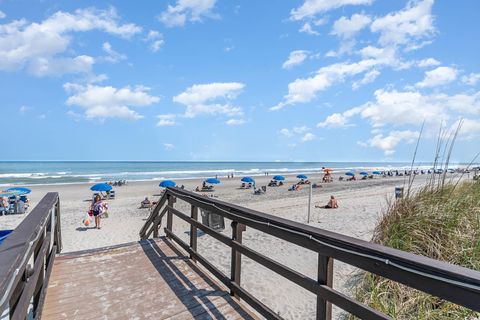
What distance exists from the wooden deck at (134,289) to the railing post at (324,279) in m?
0.99

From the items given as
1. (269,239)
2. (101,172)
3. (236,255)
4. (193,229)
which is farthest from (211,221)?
(101,172)

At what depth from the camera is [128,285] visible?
352 cm

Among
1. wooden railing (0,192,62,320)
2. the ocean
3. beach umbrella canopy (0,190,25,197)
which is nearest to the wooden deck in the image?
wooden railing (0,192,62,320)

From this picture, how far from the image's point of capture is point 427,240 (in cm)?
359

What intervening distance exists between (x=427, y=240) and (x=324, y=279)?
2.28 m

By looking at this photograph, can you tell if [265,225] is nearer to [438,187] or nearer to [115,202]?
[438,187]

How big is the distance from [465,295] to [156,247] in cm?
446

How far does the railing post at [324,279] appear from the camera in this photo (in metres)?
2.02

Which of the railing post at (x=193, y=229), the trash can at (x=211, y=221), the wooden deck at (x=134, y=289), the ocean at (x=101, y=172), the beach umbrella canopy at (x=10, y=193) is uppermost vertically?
the railing post at (x=193, y=229)

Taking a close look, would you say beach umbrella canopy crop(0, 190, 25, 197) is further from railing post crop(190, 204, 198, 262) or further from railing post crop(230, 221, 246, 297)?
railing post crop(230, 221, 246, 297)

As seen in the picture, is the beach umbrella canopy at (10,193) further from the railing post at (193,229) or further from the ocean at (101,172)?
the ocean at (101,172)

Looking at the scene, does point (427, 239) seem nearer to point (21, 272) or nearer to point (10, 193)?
point (21, 272)

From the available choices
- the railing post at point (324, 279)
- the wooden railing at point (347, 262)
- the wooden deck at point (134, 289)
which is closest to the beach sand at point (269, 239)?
the wooden deck at point (134, 289)

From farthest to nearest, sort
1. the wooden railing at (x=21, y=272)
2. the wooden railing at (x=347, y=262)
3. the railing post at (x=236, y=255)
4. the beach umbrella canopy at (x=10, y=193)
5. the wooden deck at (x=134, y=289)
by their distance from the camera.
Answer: the beach umbrella canopy at (x=10, y=193) → the railing post at (x=236, y=255) → the wooden deck at (x=134, y=289) → the wooden railing at (x=21, y=272) → the wooden railing at (x=347, y=262)
